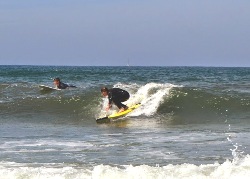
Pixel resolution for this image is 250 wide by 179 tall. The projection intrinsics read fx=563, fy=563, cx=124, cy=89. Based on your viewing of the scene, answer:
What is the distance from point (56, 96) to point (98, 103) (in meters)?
2.30

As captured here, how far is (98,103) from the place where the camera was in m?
21.6

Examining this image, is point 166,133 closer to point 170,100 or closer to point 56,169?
point 56,169

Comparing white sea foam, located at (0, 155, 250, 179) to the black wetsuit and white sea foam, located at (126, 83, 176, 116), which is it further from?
white sea foam, located at (126, 83, 176, 116)

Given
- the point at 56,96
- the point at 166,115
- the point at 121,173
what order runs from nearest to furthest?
the point at 121,173
the point at 166,115
the point at 56,96

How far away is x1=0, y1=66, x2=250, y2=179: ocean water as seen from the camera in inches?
331

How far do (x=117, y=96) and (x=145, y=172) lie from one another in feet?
30.9

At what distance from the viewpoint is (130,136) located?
1299cm

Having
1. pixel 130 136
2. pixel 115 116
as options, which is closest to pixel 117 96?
pixel 115 116

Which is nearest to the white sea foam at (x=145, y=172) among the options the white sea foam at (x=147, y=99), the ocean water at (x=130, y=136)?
the ocean water at (x=130, y=136)

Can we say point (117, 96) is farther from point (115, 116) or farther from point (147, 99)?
point (147, 99)

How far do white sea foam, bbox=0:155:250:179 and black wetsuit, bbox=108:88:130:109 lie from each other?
871 cm

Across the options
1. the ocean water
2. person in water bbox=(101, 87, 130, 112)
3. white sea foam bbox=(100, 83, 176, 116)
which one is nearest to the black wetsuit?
person in water bbox=(101, 87, 130, 112)

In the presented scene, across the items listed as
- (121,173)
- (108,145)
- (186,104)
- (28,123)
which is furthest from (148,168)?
(186,104)

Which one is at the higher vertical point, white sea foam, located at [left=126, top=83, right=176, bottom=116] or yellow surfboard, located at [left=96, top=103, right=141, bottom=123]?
white sea foam, located at [left=126, top=83, right=176, bottom=116]
